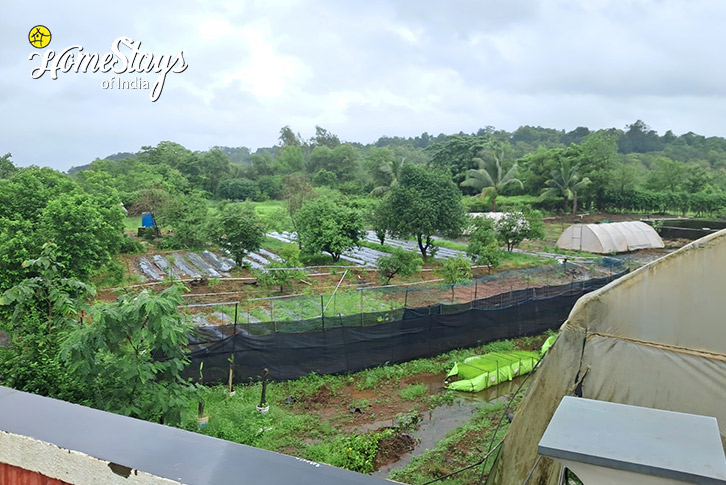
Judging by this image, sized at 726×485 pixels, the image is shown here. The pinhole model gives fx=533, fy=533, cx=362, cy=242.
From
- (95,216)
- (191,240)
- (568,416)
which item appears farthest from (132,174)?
(568,416)

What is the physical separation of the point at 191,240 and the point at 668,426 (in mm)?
24779

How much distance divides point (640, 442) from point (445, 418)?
27.0 ft

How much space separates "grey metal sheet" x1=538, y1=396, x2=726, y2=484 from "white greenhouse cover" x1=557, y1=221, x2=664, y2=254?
27612 millimetres

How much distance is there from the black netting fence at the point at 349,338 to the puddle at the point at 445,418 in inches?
52.6

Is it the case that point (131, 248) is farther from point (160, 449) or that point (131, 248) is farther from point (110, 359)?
point (160, 449)

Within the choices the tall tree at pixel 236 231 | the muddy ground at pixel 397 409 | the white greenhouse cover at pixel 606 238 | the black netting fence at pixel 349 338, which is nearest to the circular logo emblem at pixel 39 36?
the tall tree at pixel 236 231

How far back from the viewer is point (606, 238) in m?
28.3

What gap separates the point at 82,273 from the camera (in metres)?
15.8

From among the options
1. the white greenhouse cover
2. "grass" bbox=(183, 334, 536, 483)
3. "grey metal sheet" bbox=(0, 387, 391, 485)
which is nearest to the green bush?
"grass" bbox=(183, 334, 536, 483)

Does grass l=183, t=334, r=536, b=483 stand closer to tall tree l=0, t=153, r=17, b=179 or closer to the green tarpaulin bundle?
the green tarpaulin bundle

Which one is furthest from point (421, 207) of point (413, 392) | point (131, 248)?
point (131, 248)

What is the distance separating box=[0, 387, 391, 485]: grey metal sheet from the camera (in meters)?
1.58

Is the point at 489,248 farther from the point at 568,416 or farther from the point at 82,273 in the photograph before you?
the point at 568,416

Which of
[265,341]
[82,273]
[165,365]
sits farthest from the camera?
[82,273]
